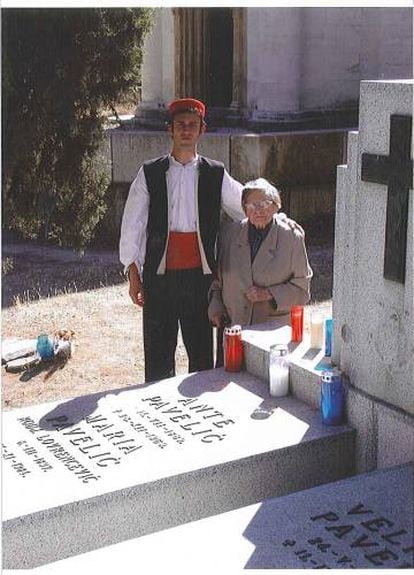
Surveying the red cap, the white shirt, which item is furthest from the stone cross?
the white shirt

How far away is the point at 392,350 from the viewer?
4180 millimetres

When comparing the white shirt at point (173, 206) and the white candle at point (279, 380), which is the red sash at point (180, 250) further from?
the white candle at point (279, 380)

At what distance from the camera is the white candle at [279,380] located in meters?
4.82

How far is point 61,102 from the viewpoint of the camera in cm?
742

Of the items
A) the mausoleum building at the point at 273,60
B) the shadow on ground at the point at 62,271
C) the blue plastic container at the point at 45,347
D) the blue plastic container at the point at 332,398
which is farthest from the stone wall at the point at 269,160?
the blue plastic container at the point at 332,398

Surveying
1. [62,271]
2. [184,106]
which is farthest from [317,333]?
[62,271]

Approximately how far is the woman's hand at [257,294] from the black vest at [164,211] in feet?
1.07

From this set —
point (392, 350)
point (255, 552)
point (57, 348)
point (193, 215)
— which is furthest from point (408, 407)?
point (57, 348)

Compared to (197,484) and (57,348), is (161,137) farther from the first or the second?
(197,484)

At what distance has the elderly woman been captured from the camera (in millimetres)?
5191

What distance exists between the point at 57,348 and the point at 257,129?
5864 mm

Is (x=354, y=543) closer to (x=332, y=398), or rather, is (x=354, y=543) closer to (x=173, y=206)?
(x=332, y=398)

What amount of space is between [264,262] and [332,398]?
104 cm

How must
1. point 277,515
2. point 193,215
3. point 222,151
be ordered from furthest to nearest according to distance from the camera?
point 222,151 → point 193,215 → point 277,515
